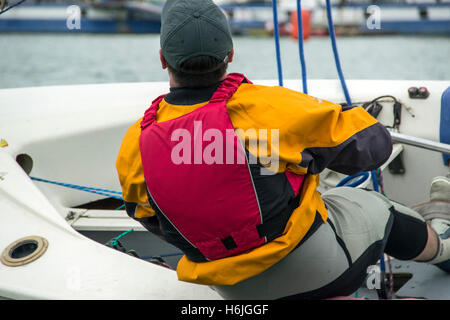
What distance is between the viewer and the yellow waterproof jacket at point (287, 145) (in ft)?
2.99

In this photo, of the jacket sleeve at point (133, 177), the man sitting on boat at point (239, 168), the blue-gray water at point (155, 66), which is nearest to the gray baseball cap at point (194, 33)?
the man sitting on boat at point (239, 168)

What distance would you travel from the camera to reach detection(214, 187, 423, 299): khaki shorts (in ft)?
3.35

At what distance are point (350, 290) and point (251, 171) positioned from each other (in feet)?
1.29

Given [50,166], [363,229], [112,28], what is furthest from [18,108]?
[112,28]

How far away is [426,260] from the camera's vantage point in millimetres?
1322

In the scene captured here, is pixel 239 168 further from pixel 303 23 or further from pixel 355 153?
pixel 303 23

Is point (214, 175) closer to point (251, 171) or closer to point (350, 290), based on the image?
point (251, 171)

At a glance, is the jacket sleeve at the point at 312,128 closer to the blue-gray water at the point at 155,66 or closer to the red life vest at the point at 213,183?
the red life vest at the point at 213,183

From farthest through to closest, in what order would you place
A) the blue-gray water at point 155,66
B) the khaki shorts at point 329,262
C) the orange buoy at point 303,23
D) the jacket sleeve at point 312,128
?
the blue-gray water at point 155,66 < the orange buoy at point 303,23 < the khaki shorts at point 329,262 < the jacket sleeve at point 312,128

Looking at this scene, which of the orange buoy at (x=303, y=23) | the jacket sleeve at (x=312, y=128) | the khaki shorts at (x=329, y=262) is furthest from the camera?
the orange buoy at (x=303, y=23)

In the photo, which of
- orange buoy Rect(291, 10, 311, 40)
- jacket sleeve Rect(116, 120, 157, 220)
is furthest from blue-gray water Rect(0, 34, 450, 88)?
jacket sleeve Rect(116, 120, 157, 220)

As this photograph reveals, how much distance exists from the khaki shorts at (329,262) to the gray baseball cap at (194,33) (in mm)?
435

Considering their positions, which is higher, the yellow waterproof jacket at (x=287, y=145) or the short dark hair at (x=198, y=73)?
the short dark hair at (x=198, y=73)

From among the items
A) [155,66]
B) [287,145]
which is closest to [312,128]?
[287,145]
